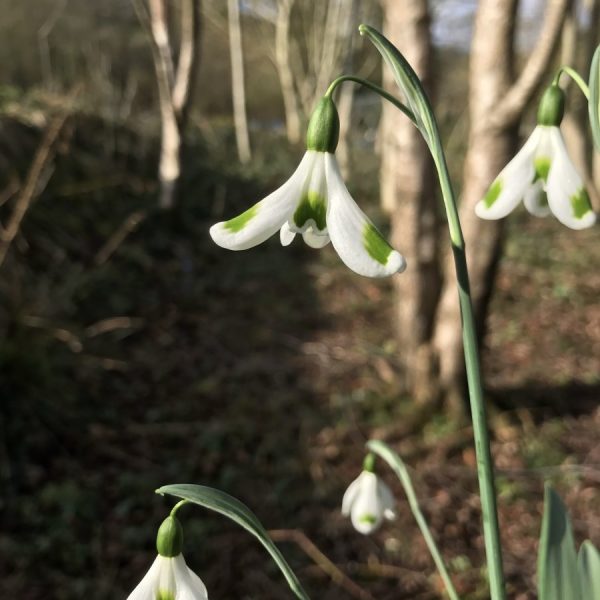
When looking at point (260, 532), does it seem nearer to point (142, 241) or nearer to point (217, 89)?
point (142, 241)

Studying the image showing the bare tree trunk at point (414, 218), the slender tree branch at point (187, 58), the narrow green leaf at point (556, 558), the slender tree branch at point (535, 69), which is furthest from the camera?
the slender tree branch at point (187, 58)

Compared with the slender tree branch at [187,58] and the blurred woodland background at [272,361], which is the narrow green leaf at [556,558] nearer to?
the blurred woodland background at [272,361]

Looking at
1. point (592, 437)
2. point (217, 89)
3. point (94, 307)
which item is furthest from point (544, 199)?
A: point (217, 89)

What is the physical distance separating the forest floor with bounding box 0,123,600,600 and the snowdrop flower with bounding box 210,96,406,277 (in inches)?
79.3

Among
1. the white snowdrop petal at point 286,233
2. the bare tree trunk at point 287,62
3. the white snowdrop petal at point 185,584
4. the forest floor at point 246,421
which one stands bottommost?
the forest floor at point 246,421

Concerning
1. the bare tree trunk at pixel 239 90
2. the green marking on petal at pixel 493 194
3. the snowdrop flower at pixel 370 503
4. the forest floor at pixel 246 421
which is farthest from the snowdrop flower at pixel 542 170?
the bare tree trunk at pixel 239 90

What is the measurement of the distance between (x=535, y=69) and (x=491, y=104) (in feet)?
0.78

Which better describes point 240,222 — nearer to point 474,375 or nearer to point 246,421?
point 474,375

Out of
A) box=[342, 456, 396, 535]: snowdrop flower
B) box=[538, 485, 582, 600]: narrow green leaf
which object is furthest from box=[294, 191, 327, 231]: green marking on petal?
box=[342, 456, 396, 535]: snowdrop flower

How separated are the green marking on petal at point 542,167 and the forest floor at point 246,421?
1948 millimetres

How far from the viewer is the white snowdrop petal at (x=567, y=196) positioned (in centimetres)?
79

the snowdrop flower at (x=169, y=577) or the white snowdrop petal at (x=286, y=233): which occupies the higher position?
the white snowdrop petal at (x=286, y=233)

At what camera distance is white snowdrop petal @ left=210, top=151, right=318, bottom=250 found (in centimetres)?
71

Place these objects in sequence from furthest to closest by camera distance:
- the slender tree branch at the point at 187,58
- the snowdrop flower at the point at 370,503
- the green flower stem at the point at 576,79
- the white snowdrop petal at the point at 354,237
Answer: the slender tree branch at the point at 187,58 → the snowdrop flower at the point at 370,503 → the green flower stem at the point at 576,79 → the white snowdrop petal at the point at 354,237
